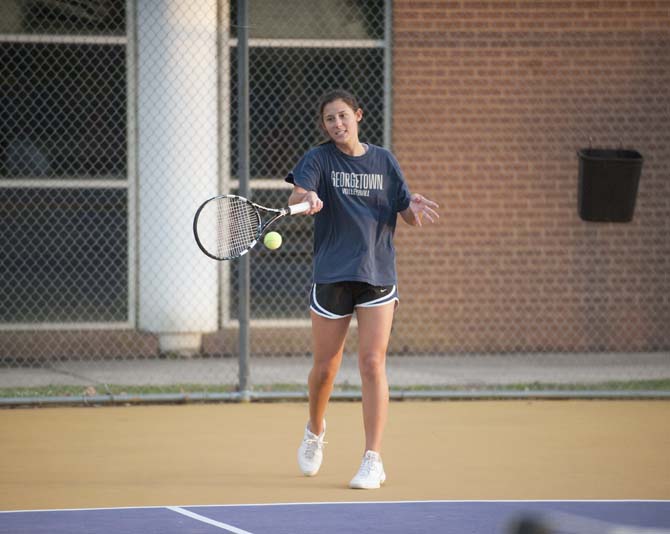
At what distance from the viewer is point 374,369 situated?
6715 mm

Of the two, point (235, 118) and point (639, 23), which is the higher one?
point (639, 23)

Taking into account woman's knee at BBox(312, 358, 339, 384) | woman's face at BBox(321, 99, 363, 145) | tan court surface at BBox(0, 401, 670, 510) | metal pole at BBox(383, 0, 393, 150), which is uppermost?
metal pole at BBox(383, 0, 393, 150)

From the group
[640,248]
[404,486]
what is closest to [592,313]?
[640,248]

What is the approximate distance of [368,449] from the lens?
675cm

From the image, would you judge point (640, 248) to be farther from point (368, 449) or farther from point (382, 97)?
point (368, 449)

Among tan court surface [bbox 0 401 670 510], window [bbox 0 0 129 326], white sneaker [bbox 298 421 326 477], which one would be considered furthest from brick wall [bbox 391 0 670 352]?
white sneaker [bbox 298 421 326 477]

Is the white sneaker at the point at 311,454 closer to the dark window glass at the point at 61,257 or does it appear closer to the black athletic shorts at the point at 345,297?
the black athletic shorts at the point at 345,297

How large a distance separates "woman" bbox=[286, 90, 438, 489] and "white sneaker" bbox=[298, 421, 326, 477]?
353mm

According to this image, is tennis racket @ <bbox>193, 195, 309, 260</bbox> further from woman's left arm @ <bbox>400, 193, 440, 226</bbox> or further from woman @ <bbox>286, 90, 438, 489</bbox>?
woman's left arm @ <bbox>400, 193, 440, 226</bbox>

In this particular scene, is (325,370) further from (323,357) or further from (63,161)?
(63,161)

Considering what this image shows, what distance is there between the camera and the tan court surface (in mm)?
6652

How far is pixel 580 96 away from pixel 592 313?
6.52 ft

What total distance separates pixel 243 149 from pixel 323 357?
3.11 m

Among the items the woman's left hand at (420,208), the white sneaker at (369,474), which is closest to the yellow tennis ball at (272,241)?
the woman's left hand at (420,208)
